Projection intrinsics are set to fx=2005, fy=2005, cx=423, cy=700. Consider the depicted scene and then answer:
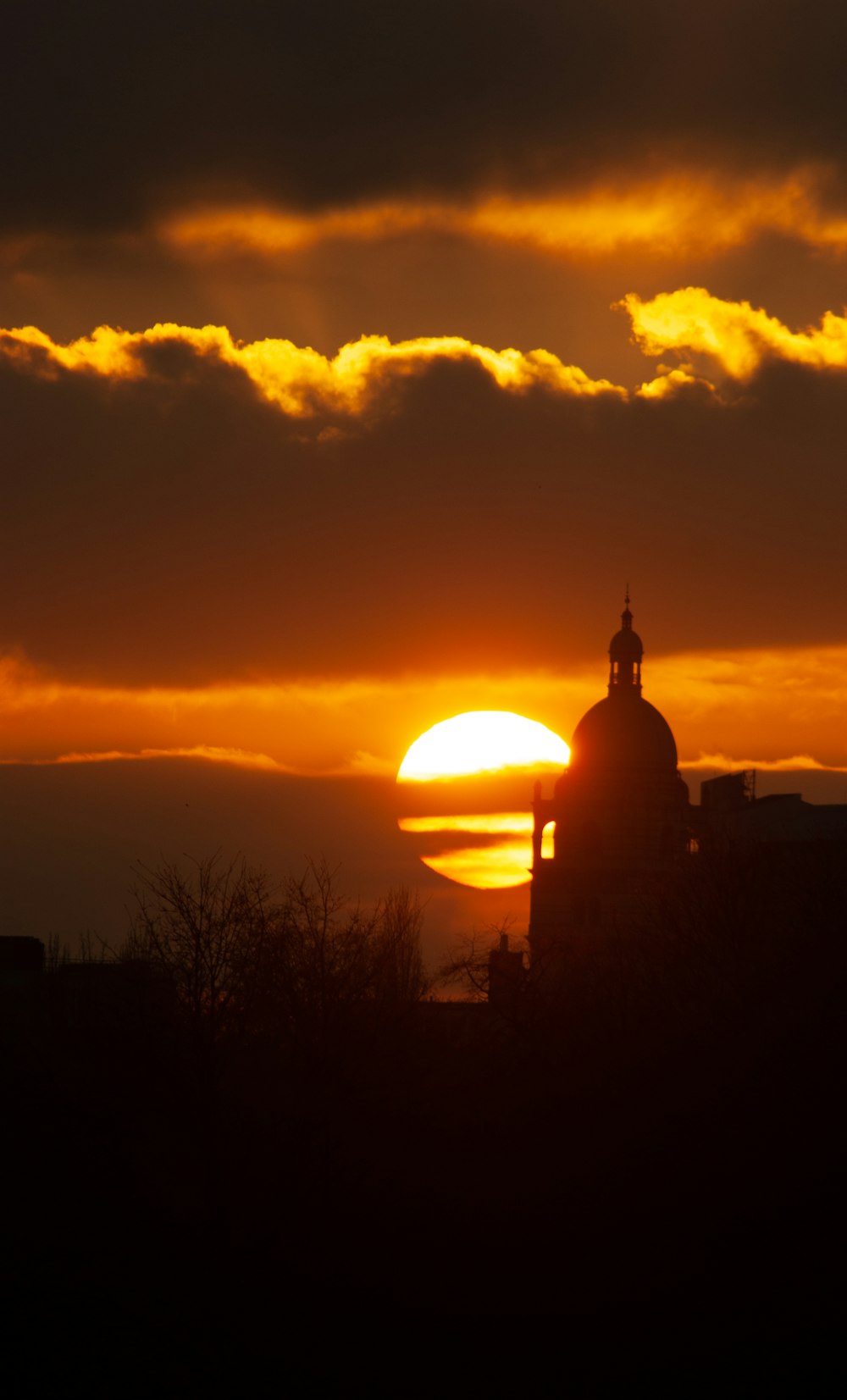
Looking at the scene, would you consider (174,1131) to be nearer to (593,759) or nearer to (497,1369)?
(497,1369)

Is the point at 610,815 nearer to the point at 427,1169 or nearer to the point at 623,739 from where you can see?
the point at 623,739

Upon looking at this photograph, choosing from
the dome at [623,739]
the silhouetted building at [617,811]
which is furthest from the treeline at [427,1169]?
the dome at [623,739]

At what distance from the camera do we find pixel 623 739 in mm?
138500

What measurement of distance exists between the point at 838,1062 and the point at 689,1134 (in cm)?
384

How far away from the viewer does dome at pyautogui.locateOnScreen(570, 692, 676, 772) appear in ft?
451

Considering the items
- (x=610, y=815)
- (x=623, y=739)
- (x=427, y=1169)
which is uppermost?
(x=623, y=739)

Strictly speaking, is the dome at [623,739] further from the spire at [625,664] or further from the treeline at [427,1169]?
the treeline at [427,1169]

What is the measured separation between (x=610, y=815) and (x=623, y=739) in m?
5.86

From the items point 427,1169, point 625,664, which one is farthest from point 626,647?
point 427,1169

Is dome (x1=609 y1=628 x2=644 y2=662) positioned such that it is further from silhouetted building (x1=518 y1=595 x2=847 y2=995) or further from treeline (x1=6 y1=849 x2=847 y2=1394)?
treeline (x1=6 y1=849 x2=847 y2=1394)

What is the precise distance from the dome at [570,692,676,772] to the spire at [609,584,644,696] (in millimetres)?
2094

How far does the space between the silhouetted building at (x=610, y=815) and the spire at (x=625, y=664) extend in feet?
6.41

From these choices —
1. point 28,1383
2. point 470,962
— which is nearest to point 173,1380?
point 28,1383

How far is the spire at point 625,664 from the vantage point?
470 feet
